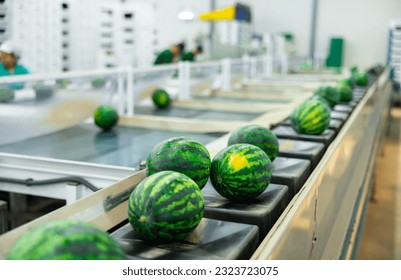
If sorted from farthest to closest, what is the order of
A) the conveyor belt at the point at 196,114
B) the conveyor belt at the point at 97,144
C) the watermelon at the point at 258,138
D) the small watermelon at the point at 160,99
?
the small watermelon at the point at 160,99
the conveyor belt at the point at 196,114
the conveyor belt at the point at 97,144
the watermelon at the point at 258,138

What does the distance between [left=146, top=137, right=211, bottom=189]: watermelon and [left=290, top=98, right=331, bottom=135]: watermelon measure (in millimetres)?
908

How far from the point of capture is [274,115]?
9.34 ft

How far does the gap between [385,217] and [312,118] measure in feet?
8.69

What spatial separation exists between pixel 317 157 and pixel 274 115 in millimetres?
1125

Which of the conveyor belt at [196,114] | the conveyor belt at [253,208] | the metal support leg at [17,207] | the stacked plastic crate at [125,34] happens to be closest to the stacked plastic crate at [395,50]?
the stacked plastic crate at [125,34]

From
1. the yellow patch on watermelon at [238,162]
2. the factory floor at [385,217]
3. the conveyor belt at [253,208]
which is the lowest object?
the factory floor at [385,217]

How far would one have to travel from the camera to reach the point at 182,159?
1179 mm

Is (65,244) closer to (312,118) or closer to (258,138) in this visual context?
(258,138)

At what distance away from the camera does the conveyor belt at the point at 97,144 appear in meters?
2.34

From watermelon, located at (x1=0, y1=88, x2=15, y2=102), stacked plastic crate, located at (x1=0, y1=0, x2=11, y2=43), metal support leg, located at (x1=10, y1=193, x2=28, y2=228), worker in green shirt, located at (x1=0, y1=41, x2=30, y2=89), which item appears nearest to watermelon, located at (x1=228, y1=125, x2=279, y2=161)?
watermelon, located at (x1=0, y1=88, x2=15, y2=102)

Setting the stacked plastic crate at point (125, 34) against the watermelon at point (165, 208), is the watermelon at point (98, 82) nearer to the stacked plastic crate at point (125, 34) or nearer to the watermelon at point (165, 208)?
the watermelon at point (165, 208)

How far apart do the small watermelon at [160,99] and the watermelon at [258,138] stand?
2.44 m

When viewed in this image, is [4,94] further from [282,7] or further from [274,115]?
[282,7]
